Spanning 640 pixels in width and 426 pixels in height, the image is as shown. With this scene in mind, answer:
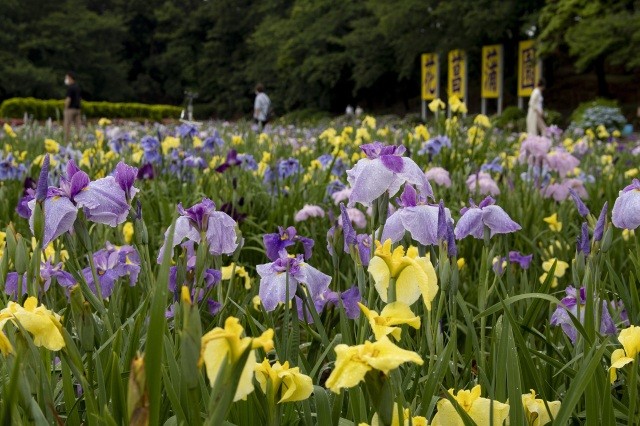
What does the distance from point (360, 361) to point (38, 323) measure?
327 millimetres

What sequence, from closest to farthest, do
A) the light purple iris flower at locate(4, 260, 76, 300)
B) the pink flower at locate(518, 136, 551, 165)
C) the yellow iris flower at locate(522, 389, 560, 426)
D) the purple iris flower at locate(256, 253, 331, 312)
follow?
the yellow iris flower at locate(522, 389, 560, 426) → the purple iris flower at locate(256, 253, 331, 312) → the light purple iris flower at locate(4, 260, 76, 300) → the pink flower at locate(518, 136, 551, 165)

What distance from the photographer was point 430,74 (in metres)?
22.8

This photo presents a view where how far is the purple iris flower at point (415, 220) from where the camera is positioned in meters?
1.04

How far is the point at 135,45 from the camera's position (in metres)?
39.7

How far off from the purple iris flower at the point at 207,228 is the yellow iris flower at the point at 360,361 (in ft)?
1.89

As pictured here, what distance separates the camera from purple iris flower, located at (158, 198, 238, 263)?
1.08 meters

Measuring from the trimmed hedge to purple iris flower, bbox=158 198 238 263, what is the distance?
1628 cm

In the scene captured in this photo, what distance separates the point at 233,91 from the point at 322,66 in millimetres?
8612

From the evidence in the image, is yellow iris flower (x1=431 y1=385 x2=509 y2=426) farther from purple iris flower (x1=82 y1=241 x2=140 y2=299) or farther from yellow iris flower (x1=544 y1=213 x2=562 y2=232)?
yellow iris flower (x1=544 y1=213 x2=562 y2=232)

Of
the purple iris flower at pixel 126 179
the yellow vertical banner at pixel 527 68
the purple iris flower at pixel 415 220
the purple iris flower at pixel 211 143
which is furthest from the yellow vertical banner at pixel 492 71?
the purple iris flower at pixel 126 179

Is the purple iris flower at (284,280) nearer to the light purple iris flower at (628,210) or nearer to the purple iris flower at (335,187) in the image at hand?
the light purple iris flower at (628,210)

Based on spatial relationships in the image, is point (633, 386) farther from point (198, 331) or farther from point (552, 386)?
point (198, 331)

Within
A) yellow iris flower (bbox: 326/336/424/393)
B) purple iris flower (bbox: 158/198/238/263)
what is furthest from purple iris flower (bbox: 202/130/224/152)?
yellow iris flower (bbox: 326/336/424/393)

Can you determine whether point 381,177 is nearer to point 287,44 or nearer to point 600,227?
point 600,227
